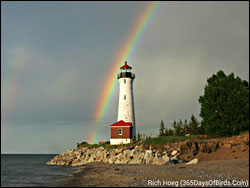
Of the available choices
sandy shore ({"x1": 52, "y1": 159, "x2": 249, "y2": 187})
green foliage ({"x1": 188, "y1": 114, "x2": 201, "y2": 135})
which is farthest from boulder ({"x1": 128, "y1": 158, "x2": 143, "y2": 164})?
green foliage ({"x1": 188, "y1": 114, "x2": 201, "y2": 135})

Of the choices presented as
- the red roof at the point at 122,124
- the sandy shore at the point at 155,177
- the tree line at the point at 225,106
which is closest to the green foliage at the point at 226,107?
the tree line at the point at 225,106

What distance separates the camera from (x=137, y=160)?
34.8 meters

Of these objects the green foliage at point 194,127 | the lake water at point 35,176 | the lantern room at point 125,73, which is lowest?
the lake water at point 35,176

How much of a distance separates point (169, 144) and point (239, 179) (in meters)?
22.8

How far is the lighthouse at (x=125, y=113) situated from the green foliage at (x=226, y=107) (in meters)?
15.2

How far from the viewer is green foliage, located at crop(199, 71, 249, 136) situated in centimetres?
4053

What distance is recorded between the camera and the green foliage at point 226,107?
40531 mm

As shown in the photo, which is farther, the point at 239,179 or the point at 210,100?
the point at 210,100

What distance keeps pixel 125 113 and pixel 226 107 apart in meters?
20.3

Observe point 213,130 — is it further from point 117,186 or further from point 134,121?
point 117,186

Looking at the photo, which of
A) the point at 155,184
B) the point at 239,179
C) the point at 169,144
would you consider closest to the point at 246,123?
the point at 169,144

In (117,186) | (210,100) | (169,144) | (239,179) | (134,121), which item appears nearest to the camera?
(117,186)

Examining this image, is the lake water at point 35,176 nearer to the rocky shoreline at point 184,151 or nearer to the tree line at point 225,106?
the rocky shoreline at point 184,151

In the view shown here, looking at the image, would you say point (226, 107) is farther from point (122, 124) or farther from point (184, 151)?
point (122, 124)
